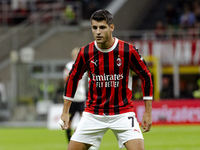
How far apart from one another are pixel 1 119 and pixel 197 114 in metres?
8.41

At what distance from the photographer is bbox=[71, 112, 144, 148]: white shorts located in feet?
19.2

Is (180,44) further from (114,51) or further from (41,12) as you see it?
(114,51)

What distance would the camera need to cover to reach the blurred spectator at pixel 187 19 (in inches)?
968

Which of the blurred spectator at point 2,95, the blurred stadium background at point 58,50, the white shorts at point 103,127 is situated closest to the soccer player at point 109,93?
the white shorts at point 103,127

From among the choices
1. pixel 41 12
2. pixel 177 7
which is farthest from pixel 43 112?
pixel 177 7

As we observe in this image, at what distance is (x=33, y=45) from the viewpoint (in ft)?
80.6

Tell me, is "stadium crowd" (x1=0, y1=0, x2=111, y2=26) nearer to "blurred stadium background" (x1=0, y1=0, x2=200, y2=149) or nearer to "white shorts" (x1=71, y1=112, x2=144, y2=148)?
"blurred stadium background" (x1=0, y1=0, x2=200, y2=149)

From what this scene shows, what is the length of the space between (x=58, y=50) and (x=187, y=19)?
612cm

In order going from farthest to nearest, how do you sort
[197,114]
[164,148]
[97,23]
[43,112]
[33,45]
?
[33,45] → [43,112] → [197,114] → [164,148] → [97,23]

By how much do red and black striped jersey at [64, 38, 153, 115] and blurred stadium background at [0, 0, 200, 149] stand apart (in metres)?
15.5

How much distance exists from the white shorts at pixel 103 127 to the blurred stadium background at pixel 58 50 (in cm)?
1551

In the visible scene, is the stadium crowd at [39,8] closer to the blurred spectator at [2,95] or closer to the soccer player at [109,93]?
the blurred spectator at [2,95]

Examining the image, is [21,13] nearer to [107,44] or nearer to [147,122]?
[107,44]

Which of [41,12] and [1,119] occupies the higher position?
[41,12]
